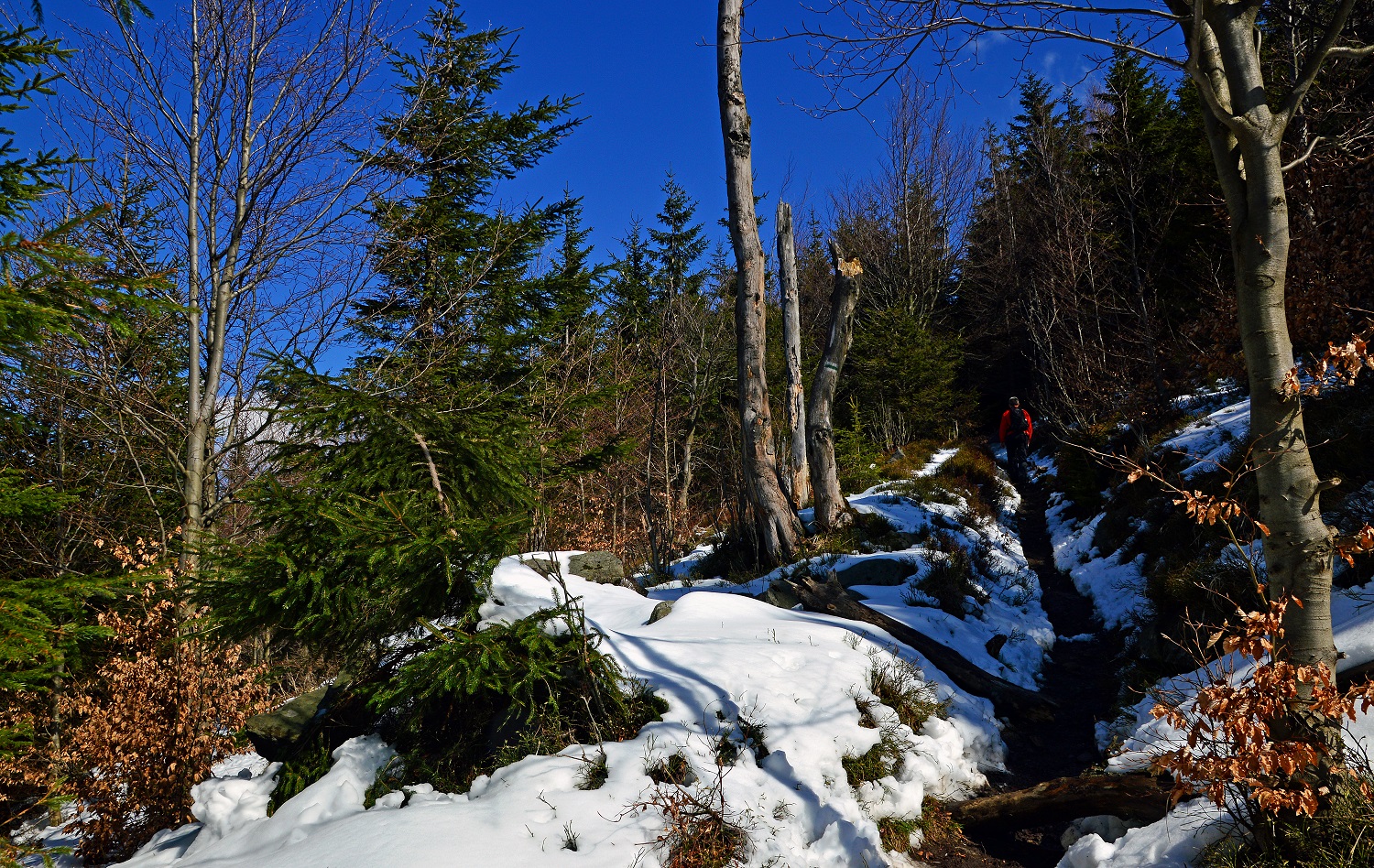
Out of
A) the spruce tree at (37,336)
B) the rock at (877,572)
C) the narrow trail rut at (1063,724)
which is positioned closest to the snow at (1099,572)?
the narrow trail rut at (1063,724)

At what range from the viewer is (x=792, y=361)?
10.2 m

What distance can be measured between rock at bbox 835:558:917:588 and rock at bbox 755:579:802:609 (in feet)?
3.03

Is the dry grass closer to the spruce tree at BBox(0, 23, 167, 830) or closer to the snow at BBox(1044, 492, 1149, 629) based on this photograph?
the spruce tree at BBox(0, 23, 167, 830)

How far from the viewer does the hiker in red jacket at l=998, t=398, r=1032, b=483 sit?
14430 mm

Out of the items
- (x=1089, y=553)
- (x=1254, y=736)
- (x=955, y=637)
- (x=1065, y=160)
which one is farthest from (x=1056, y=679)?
(x=1065, y=160)

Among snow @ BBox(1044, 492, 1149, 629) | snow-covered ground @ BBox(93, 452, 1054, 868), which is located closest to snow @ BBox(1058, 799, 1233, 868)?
snow-covered ground @ BBox(93, 452, 1054, 868)

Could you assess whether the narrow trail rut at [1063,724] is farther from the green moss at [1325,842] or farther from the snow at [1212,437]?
the snow at [1212,437]

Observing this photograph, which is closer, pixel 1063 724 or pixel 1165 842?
pixel 1165 842

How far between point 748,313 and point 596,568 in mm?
3914

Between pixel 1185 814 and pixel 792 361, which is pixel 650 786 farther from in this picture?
pixel 792 361

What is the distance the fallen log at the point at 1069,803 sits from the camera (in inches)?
135

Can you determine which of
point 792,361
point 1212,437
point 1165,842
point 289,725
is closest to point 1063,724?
point 1165,842

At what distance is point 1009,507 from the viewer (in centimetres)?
1327

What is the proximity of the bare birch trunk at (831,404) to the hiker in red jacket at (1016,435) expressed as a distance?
601 centimetres
